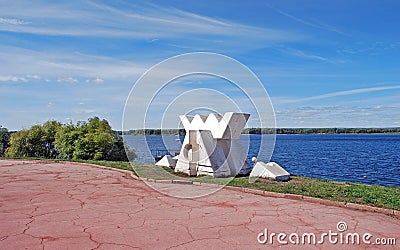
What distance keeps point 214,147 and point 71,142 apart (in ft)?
34.3

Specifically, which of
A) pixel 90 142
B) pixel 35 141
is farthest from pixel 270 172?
pixel 35 141

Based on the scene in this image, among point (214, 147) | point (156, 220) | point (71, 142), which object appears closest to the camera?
point (156, 220)

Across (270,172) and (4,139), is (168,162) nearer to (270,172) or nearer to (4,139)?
(270,172)

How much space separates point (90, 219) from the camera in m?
5.35

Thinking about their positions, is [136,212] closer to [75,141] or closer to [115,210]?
[115,210]

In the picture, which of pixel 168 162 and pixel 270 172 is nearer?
pixel 270 172

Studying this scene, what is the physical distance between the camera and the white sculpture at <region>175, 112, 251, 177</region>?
11.2 m

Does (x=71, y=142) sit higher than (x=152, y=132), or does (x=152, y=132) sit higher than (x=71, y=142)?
(x=152, y=132)

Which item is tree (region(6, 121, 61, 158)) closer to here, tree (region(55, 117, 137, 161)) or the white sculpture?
tree (region(55, 117, 137, 161))

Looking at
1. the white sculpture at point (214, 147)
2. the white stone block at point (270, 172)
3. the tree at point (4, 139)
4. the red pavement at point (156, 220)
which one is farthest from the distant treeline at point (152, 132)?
the tree at point (4, 139)

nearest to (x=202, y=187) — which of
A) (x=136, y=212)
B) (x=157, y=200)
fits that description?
(x=157, y=200)

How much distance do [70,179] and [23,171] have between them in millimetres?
2687

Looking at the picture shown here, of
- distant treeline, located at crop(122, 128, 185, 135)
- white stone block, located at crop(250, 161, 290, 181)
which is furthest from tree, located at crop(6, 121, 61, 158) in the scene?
white stone block, located at crop(250, 161, 290, 181)

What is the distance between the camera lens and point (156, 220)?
5.34 metres
